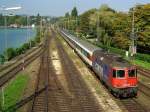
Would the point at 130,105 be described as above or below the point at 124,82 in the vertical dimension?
below

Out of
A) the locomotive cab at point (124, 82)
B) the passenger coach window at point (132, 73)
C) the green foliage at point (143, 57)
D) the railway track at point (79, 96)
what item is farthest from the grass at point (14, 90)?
the green foliage at point (143, 57)

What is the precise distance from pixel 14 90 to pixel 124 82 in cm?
1199

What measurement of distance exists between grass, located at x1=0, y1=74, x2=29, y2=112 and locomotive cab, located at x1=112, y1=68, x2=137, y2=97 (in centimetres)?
910

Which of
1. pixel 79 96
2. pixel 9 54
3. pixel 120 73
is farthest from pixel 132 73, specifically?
pixel 9 54

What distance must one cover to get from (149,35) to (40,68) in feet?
95.7

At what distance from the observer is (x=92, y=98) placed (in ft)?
114

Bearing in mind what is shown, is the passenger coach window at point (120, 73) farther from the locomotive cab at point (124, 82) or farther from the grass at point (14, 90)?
the grass at point (14, 90)

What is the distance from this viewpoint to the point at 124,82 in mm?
33719

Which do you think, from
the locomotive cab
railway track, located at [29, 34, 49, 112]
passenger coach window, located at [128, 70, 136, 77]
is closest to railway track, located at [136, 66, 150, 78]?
railway track, located at [29, 34, 49, 112]

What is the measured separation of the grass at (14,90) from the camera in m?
32.8

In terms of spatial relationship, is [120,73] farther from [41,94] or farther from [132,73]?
[41,94]

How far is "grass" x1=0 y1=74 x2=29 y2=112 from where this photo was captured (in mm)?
32781

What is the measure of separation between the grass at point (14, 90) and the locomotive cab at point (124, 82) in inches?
358

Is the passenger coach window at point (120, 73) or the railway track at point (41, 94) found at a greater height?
the passenger coach window at point (120, 73)
